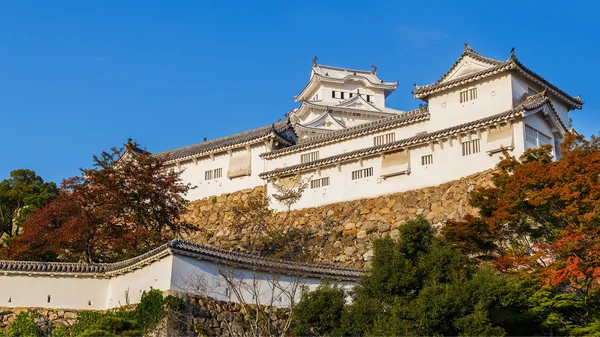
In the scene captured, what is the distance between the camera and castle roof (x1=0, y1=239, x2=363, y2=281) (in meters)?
22.0

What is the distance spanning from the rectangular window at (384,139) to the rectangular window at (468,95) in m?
3.98

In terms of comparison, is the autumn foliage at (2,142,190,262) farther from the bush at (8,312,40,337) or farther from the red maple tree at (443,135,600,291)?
the red maple tree at (443,135,600,291)

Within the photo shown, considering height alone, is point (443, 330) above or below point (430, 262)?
below

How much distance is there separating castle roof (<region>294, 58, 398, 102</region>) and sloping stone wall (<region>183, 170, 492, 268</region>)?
2304cm

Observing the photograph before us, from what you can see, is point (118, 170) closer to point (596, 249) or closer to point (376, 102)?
point (596, 249)

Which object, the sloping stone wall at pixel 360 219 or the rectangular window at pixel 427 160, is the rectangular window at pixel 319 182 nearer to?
the sloping stone wall at pixel 360 219

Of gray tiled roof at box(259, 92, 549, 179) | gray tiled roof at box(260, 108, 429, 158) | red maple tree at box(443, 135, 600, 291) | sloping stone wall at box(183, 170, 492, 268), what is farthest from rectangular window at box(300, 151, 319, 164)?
red maple tree at box(443, 135, 600, 291)

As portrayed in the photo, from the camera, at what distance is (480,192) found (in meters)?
24.3

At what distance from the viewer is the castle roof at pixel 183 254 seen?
22.0m

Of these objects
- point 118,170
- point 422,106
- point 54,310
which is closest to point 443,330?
point 54,310

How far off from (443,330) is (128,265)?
10.8 meters

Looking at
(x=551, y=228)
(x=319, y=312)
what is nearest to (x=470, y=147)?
(x=551, y=228)

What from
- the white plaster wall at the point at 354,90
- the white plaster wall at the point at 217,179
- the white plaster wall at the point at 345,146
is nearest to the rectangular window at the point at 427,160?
the white plaster wall at the point at 345,146

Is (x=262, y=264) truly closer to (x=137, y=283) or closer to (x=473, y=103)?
(x=137, y=283)
